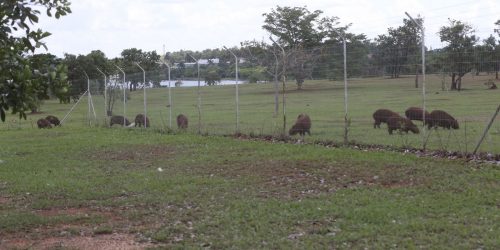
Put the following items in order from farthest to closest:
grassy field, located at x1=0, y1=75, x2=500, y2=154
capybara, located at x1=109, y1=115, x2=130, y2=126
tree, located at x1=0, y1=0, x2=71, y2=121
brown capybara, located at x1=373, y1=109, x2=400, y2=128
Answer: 1. capybara, located at x1=109, y1=115, x2=130, y2=126
2. brown capybara, located at x1=373, y1=109, x2=400, y2=128
3. grassy field, located at x1=0, y1=75, x2=500, y2=154
4. tree, located at x1=0, y1=0, x2=71, y2=121

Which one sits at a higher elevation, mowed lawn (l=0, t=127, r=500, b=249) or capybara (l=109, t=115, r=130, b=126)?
capybara (l=109, t=115, r=130, b=126)

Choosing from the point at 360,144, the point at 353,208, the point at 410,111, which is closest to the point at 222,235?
the point at 353,208

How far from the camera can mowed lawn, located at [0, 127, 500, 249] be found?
21.3 ft

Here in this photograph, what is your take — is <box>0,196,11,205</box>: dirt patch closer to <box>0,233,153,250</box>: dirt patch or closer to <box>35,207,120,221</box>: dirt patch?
<box>35,207,120,221</box>: dirt patch

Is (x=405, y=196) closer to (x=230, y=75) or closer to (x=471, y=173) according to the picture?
(x=471, y=173)

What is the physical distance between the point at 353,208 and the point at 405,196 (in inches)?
42.7

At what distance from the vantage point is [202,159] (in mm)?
12984

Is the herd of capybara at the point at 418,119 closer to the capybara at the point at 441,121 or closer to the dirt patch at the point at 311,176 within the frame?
the capybara at the point at 441,121

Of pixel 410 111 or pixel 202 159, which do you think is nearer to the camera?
pixel 202 159

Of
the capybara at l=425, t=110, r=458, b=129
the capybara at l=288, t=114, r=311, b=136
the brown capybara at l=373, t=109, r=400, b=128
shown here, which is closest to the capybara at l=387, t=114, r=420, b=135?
the capybara at l=425, t=110, r=458, b=129

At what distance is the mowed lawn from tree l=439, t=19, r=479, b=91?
9.04ft

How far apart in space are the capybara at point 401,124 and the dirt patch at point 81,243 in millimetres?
9832

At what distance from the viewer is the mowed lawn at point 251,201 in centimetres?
648

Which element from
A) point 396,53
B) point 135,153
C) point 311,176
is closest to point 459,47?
point 396,53
